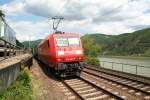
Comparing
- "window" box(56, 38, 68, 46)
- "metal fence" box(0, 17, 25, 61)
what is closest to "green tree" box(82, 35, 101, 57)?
"window" box(56, 38, 68, 46)

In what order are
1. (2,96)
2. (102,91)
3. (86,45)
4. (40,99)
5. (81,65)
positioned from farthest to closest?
(86,45) < (81,65) < (102,91) < (40,99) < (2,96)

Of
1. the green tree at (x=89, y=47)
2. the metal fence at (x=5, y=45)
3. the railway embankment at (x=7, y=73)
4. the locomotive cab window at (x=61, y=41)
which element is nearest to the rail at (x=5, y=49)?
the metal fence at (x=5, y=45)

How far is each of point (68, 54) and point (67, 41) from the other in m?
1.17

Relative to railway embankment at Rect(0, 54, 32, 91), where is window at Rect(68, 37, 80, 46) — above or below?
above

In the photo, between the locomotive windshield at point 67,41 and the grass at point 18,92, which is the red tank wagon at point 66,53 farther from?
the grass at point 18,92

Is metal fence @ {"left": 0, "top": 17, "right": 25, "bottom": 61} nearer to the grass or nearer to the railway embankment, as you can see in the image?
the railway embankment

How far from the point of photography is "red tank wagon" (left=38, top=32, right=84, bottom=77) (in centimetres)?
1750

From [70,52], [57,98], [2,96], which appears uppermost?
[70,52]

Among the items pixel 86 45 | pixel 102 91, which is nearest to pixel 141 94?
pixel 102 91

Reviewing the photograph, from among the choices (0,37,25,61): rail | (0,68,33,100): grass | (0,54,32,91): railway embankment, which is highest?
(0,37,25,61): rail

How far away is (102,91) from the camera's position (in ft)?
39.9

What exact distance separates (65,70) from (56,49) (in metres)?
1.68

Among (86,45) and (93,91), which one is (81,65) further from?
(86,45)

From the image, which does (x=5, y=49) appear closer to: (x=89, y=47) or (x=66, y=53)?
(x=66, y=53)
